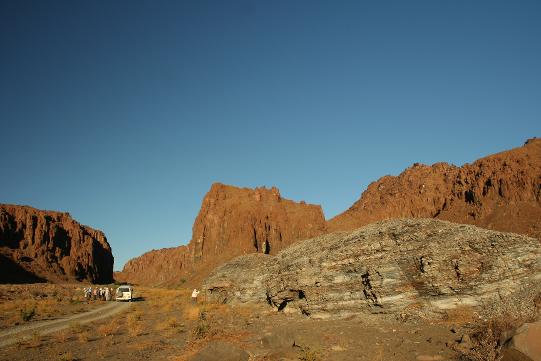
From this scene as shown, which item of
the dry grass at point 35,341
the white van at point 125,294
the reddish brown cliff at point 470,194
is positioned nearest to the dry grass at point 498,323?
the dry grass at point 35,341

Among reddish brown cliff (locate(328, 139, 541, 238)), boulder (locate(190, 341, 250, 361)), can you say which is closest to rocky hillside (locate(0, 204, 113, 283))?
reddish brown cliff (locate(328, 139, 541, 238))

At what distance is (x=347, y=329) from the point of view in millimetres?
15906

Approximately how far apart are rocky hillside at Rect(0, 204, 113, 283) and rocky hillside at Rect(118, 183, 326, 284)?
85.3ft

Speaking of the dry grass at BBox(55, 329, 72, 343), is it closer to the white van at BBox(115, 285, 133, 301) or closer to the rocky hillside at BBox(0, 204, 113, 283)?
the white van at BBox(115, 285, 133, 301)

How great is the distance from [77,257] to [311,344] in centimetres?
11915

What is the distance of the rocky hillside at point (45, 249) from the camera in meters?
91.6

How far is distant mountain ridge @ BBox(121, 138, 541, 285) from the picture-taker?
86375 mm

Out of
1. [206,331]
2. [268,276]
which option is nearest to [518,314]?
[206,331]

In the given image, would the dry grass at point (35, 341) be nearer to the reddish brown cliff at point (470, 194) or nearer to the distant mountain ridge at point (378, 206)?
the reddish brown cliff at point (470, 194)

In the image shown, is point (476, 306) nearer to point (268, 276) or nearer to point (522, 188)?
point (268, 276)

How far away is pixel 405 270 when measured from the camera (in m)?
16.8

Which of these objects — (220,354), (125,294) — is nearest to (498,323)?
(220,354)

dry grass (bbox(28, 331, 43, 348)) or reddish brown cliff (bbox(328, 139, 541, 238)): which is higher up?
reddish brown cliff (bbox(328, 139, 541, 238))

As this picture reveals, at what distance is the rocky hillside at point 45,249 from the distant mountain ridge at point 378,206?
2644 centimetres
